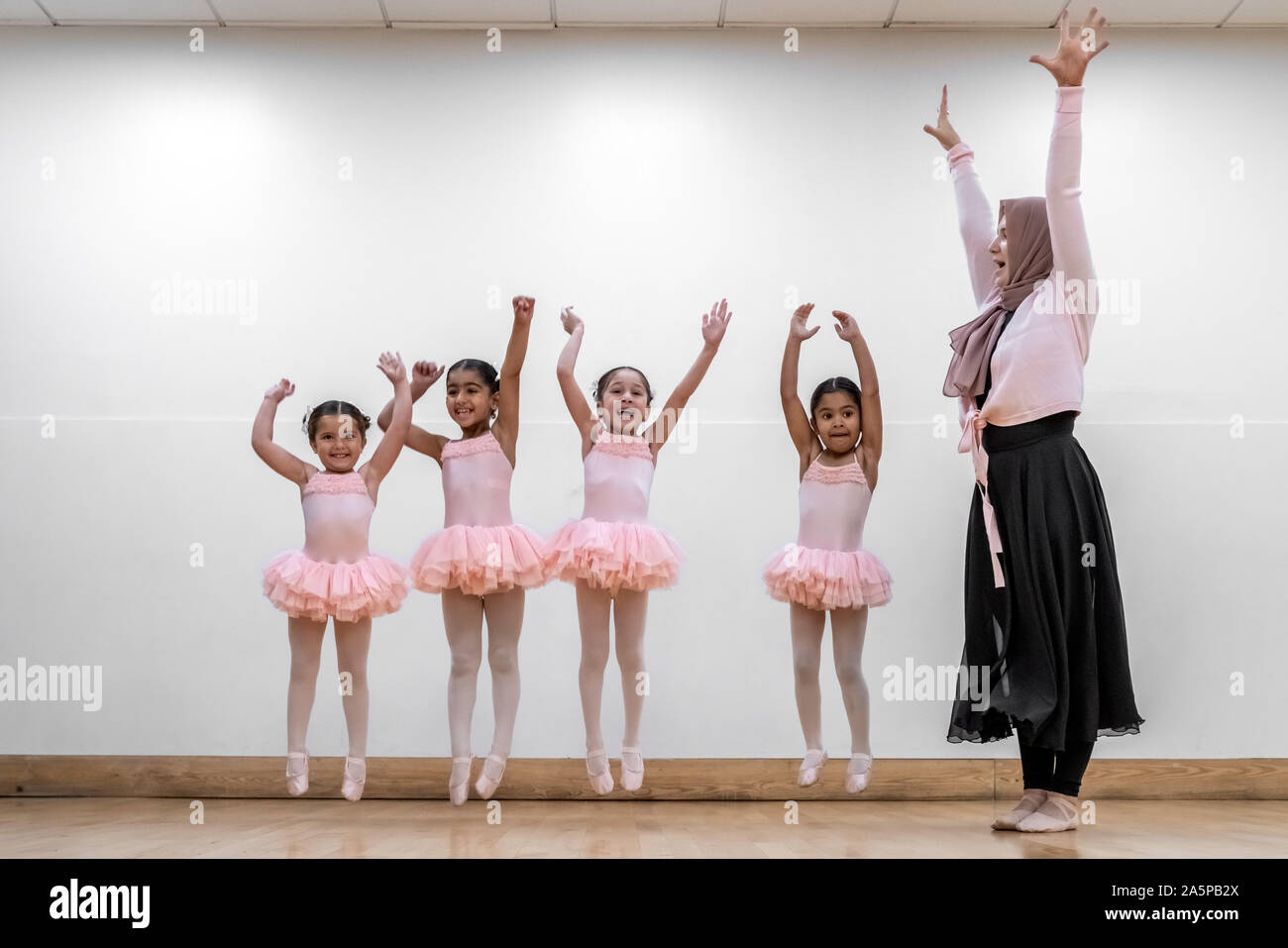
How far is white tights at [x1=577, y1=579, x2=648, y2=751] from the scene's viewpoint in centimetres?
369

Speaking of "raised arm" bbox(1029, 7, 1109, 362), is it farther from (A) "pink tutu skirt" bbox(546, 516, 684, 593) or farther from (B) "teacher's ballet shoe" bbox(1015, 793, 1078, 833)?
(A) "pink tutu skirt" bbox(546, 516, 684, 593)

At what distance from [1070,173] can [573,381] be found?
156 cm

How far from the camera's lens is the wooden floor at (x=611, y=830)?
114 inches

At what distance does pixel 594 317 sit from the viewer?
15.1ft

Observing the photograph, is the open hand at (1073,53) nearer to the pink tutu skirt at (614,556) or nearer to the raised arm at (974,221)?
the raised arm at (974,221)

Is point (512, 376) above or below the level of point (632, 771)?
above

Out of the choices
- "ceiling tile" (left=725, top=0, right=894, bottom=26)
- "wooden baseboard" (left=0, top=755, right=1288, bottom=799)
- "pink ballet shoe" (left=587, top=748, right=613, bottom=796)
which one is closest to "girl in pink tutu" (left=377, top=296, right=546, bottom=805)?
"pink ballet shoe" (left=587, top=748, right=613, bottom=796)

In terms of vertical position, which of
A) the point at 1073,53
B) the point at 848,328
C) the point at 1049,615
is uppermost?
the point at 1073,53

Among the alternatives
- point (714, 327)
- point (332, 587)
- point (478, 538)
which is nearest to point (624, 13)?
point (714, 327)

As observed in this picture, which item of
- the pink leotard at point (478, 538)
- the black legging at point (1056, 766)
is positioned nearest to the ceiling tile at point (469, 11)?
the pink leotard at point (478, 538)

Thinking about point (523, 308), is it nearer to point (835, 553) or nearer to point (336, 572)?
point (336, 572)

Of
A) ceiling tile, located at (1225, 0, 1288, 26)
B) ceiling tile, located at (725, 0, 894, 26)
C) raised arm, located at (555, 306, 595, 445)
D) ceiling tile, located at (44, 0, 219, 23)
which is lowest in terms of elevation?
raised arm, located at (555, 306, 595, 445)

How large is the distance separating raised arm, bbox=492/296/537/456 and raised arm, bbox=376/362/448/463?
0.25m

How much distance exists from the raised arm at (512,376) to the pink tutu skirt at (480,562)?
31 centimetres
